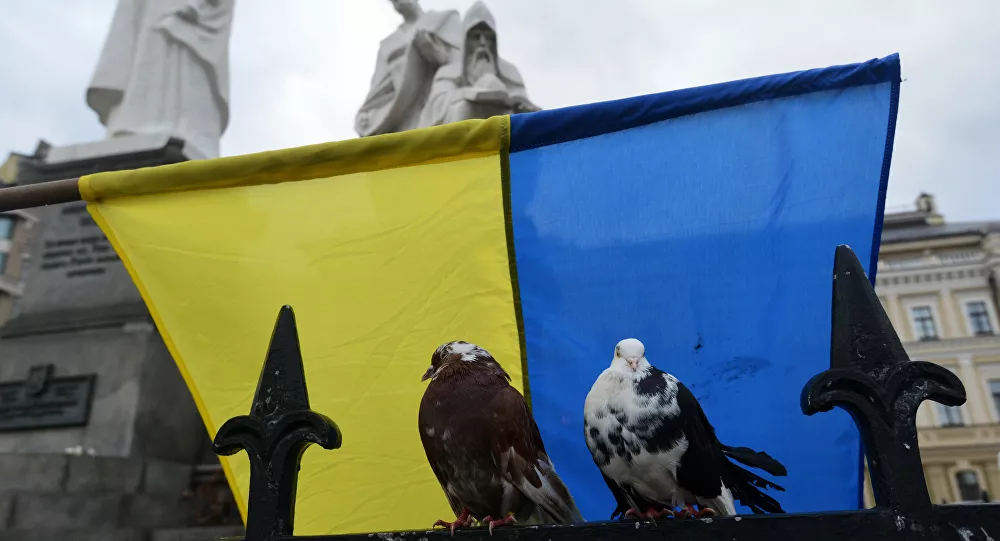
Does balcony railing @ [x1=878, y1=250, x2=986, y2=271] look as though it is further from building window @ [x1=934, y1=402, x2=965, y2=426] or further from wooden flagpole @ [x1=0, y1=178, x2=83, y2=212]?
wooden flagpole @ [x1=0, y1=178, x2=83, y2=212]

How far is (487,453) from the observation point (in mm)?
1446

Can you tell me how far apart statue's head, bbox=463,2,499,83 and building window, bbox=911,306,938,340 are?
2617 cm

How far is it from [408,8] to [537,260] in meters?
5.28

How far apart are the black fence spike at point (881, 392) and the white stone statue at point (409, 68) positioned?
571 centimetres

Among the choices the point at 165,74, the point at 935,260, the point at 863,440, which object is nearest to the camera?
the point at 863,440

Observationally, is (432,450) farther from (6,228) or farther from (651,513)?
(6,228)

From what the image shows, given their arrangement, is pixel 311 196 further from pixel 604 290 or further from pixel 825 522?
pixel 825 522

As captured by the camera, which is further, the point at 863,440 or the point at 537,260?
the point at 537,260

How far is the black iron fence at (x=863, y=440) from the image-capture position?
37.4 inches

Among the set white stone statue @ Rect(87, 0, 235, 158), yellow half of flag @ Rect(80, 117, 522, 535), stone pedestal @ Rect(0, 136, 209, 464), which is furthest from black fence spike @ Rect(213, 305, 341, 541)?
white stone statue @ Rect(87, 0, 235, 158)

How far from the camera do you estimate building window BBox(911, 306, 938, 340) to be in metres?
25.2

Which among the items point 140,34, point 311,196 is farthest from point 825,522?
point 140,34

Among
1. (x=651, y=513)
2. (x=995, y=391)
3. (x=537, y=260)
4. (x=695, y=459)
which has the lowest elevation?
(x=651, y=513)

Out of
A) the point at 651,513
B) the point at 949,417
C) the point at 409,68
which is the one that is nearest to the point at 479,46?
the point at 409,68
